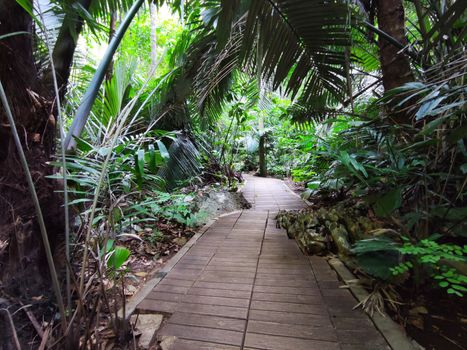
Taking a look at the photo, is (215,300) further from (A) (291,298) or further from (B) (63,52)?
(B) (63,52)

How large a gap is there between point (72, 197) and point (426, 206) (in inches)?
77.6

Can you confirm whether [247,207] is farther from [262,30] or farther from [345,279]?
[262,30]

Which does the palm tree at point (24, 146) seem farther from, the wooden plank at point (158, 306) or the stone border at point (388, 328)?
the stone border at point (388, 328)

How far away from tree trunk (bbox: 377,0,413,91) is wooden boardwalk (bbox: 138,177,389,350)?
1.52m

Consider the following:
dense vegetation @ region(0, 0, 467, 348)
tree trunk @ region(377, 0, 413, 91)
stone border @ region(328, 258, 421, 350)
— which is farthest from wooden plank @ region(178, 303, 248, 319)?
tree trunk @ region(377, 0, 413, 91)

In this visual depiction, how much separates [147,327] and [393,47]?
2.48 m

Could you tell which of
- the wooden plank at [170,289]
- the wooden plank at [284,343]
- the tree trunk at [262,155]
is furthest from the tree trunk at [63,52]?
the tree trunk at [262,155]

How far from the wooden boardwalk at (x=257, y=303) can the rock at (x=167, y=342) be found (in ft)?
0.05

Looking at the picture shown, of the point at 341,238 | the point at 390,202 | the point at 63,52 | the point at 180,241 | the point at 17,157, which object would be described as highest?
the point at 63,52

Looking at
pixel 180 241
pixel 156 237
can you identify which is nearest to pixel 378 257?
pixel 180 241

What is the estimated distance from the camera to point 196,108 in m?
3.24

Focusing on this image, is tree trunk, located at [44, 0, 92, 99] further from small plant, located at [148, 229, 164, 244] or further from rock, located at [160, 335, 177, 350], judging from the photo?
small plant, located at [148, 229, 164, 244]

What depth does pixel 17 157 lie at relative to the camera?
3.43 feet

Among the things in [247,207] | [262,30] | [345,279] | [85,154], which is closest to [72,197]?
[85,154]
